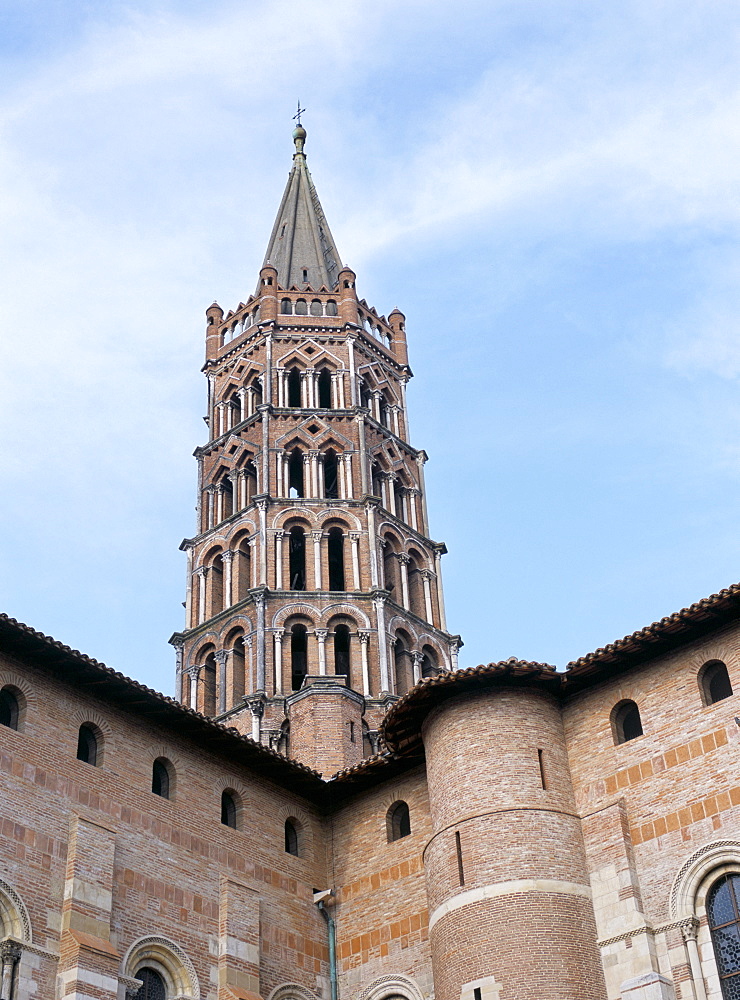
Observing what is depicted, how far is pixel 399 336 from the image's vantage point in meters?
53.7

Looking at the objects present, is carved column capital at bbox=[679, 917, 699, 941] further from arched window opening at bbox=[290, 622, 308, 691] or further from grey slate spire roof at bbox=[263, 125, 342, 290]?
grey slate spire roof at bbox=[263, 125, 342, 290]

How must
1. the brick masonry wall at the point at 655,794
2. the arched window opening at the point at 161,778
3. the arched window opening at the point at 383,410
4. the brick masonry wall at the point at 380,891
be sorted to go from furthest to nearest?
the arched window opening at the point at 383,410 → the brick masonry wall at the point at 380,891 → the arched window opening at the point at 161,778 → the brick masonry wall at the point at 655,794

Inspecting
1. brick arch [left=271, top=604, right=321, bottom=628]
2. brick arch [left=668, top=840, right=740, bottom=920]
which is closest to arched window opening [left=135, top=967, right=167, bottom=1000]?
brick arch [left=668, top=840, right=740, bottom=920]

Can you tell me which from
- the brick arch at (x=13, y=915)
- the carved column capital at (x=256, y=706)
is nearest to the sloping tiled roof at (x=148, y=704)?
the brick arch at (x=13, y=915)

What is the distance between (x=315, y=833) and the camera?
29.1 meters

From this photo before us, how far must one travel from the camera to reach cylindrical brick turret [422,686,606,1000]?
22906mm

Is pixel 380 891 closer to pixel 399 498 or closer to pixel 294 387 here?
pixel 399 498

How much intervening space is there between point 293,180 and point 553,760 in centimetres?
3878

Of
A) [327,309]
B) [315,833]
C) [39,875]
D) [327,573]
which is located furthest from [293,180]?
[39,875]

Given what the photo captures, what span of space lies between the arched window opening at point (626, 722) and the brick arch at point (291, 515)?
65.3 feet

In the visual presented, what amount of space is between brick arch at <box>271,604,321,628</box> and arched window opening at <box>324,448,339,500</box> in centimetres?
564

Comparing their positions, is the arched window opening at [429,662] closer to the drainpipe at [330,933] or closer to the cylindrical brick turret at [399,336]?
the cylindrical brick turret at [399,336]

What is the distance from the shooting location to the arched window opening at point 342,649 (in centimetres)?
4194

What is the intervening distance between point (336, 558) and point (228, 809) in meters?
18.1
